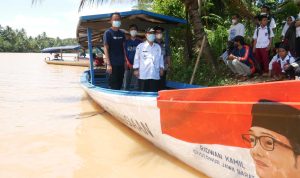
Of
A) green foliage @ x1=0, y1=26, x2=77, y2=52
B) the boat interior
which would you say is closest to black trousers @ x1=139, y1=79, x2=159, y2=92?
the boat interior

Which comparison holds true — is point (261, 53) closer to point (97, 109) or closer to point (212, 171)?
point (97, 109)

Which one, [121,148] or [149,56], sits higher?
[149,56]

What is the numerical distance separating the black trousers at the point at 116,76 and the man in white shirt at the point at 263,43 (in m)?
3.23

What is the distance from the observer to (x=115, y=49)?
5.57 meters

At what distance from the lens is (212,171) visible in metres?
3.28

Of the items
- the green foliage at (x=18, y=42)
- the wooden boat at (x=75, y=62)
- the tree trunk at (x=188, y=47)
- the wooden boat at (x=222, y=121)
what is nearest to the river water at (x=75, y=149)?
the wooden boat at (x=222, y=121)

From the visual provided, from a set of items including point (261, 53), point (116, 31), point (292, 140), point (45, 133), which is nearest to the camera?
point (292, 140)

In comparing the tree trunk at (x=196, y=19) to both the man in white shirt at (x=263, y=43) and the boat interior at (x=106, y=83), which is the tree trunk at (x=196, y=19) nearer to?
the man in white shirt at (x=263, y=43)

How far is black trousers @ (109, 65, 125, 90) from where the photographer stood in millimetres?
5719

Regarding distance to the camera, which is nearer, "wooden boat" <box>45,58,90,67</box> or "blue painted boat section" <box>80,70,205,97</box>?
"blue painted boat section" <box>80,70,205,97</box>

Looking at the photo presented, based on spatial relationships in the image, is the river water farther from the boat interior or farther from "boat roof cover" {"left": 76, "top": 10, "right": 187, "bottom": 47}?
"boat roof cover" {"left": 76, "top": 10, "right": 187, "bottom": 47}

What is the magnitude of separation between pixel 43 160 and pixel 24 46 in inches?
3354

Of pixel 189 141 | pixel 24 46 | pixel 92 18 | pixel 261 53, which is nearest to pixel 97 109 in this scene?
pixel 92 18

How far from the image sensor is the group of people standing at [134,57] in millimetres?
4883
